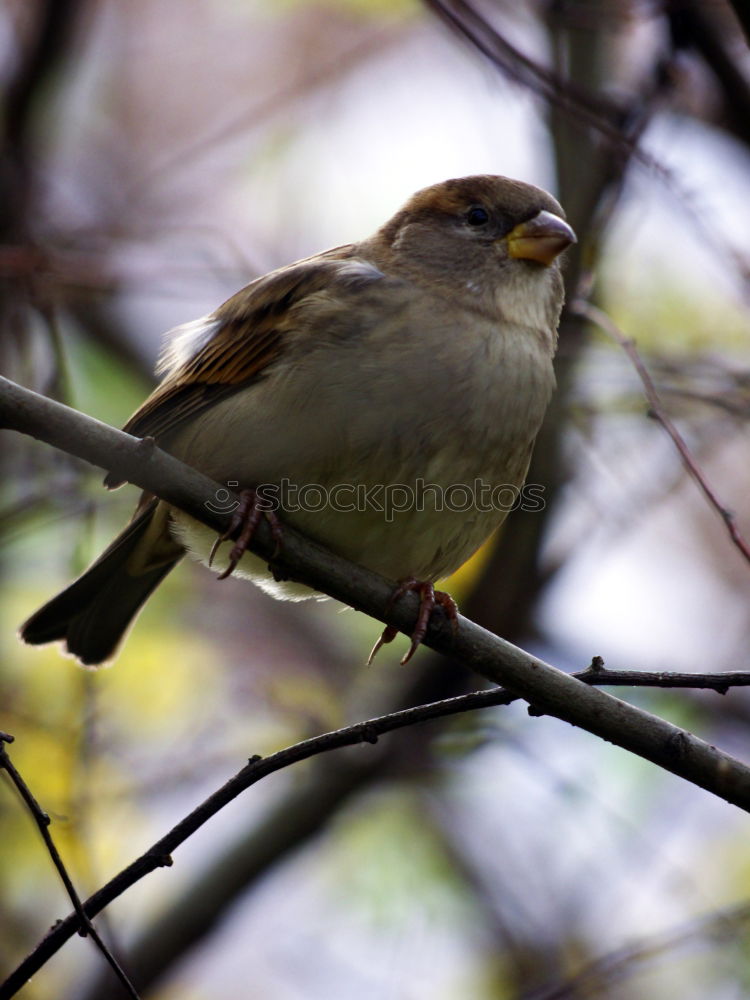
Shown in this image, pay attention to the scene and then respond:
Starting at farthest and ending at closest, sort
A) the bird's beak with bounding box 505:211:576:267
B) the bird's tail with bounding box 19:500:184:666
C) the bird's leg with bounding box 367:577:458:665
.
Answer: the bird's tail with bounding box 19:500:184:666 → the bird's beak with bounding box 505:211:576:267 → the bird's leg with bounding box 367:577:458:665

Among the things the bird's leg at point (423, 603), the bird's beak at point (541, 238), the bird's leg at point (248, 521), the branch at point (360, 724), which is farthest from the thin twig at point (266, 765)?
the bird's beak at point (541, 238)

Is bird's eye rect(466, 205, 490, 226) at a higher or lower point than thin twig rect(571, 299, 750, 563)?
higher

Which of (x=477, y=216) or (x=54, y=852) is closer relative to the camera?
(x=54, y=852)

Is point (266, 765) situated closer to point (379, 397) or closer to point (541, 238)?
point (379, 397)

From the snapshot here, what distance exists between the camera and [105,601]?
4.61 m

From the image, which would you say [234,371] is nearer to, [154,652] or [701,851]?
[154,652]

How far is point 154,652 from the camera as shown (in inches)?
273

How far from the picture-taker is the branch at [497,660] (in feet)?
8.55

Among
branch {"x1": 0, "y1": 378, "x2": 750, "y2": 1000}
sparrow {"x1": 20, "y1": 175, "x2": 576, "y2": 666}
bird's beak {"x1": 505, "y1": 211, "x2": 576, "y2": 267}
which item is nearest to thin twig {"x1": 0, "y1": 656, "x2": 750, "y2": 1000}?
branch {"x1": 0, "y1": 378, "x2": 750, "y2": 1000}

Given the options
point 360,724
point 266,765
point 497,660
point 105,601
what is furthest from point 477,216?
point 266,765

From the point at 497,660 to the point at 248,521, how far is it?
883 mm

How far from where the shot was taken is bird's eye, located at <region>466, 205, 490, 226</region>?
431cm

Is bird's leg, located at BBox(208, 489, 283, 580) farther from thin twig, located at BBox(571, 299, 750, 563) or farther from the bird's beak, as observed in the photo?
the bird's beak

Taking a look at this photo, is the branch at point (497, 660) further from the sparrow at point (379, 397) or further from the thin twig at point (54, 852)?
the thin twig at point (54, 852)
